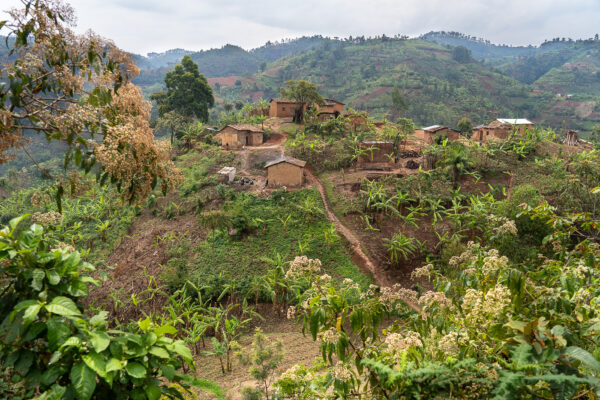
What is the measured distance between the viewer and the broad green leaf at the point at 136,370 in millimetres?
2010

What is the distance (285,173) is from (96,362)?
15.1 m

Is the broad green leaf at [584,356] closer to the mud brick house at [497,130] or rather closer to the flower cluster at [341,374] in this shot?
the flower cluster at [341,374]

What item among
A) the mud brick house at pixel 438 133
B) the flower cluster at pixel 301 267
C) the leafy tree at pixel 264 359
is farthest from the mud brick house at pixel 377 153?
the flower cluster at pixel 301 267

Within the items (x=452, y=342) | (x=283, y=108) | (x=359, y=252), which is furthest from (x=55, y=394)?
(x=283, y=108)

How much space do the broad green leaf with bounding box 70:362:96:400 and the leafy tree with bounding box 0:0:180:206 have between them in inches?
82.5

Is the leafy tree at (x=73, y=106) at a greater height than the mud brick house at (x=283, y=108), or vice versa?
the mud brick house at (x=283, y=108)

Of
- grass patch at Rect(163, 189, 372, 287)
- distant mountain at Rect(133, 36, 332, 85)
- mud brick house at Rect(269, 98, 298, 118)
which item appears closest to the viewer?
grass patch at Rect(163, 189, 372, 287)

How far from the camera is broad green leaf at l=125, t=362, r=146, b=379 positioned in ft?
6.59

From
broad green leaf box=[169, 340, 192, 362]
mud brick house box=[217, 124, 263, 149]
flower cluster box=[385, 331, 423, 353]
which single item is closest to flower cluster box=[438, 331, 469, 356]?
flower cluster box=[385, 331, 423, 353]

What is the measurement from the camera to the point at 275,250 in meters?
13.1

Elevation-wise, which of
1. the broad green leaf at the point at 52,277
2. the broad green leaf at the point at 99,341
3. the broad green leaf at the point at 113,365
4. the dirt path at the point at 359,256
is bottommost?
the dirt path at the point at 359,256

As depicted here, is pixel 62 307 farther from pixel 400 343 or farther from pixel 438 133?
pixel 438 133

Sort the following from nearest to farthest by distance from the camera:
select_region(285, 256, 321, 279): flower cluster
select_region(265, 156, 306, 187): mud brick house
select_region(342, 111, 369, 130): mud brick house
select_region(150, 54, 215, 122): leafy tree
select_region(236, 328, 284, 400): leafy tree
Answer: select_region(285, 256, 321, 279): flower cluster
select_region(236, 328, 284, 400): leafy tree
select_region(265, 156, 306, 187): mud brick house
select_region(342, 111, 369, 130): mud brick house
select_region(150, 54, 215, 122): leafy tree

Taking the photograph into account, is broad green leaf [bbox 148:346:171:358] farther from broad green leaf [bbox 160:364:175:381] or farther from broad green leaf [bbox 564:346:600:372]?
broad green leaf [bbox 564:346:600:372]
